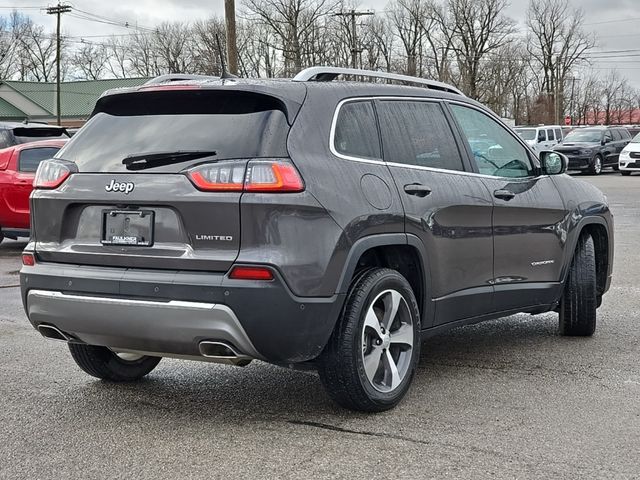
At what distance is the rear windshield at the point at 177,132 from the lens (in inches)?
170

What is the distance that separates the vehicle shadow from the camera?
4.77 meters

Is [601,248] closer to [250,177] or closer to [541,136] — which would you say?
[250,177]

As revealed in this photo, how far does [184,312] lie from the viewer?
13.6 feet

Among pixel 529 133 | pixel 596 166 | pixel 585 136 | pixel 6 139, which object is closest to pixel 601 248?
pixel 6 139

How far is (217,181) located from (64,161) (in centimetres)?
101

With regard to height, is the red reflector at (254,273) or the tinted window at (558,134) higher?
the tinted window at (558,134)

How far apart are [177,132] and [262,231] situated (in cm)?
76

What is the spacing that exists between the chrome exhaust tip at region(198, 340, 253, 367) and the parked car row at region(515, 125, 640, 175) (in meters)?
29.3

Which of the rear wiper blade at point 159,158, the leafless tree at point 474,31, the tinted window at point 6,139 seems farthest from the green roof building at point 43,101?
the rear wiper blade at point 159,158

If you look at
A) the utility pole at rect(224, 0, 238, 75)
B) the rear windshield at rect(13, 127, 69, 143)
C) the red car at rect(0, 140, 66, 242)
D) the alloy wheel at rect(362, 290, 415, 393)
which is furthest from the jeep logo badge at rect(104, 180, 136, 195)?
the utility pole at rect(224, 0, 238, 75)

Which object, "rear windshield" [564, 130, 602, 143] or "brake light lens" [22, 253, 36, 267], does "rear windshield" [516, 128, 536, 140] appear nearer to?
"rear windshield" [564, 130, 602, 143]

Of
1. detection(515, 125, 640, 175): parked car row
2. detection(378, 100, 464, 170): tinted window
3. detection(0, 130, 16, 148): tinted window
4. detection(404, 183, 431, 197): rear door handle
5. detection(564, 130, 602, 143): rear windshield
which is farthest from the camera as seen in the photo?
detection(564, 130, 602, 143): rear windshield

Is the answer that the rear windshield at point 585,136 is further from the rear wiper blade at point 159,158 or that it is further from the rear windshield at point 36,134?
the rear wiper blade at point 159,158

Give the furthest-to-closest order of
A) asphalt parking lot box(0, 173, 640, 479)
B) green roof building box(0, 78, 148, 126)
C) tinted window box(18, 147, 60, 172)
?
green roof building box(0, 78, 148, 126) → tinted window box(18, 147, 60, 172) → asphalt parking lot box(0, 173, 640, 479)
